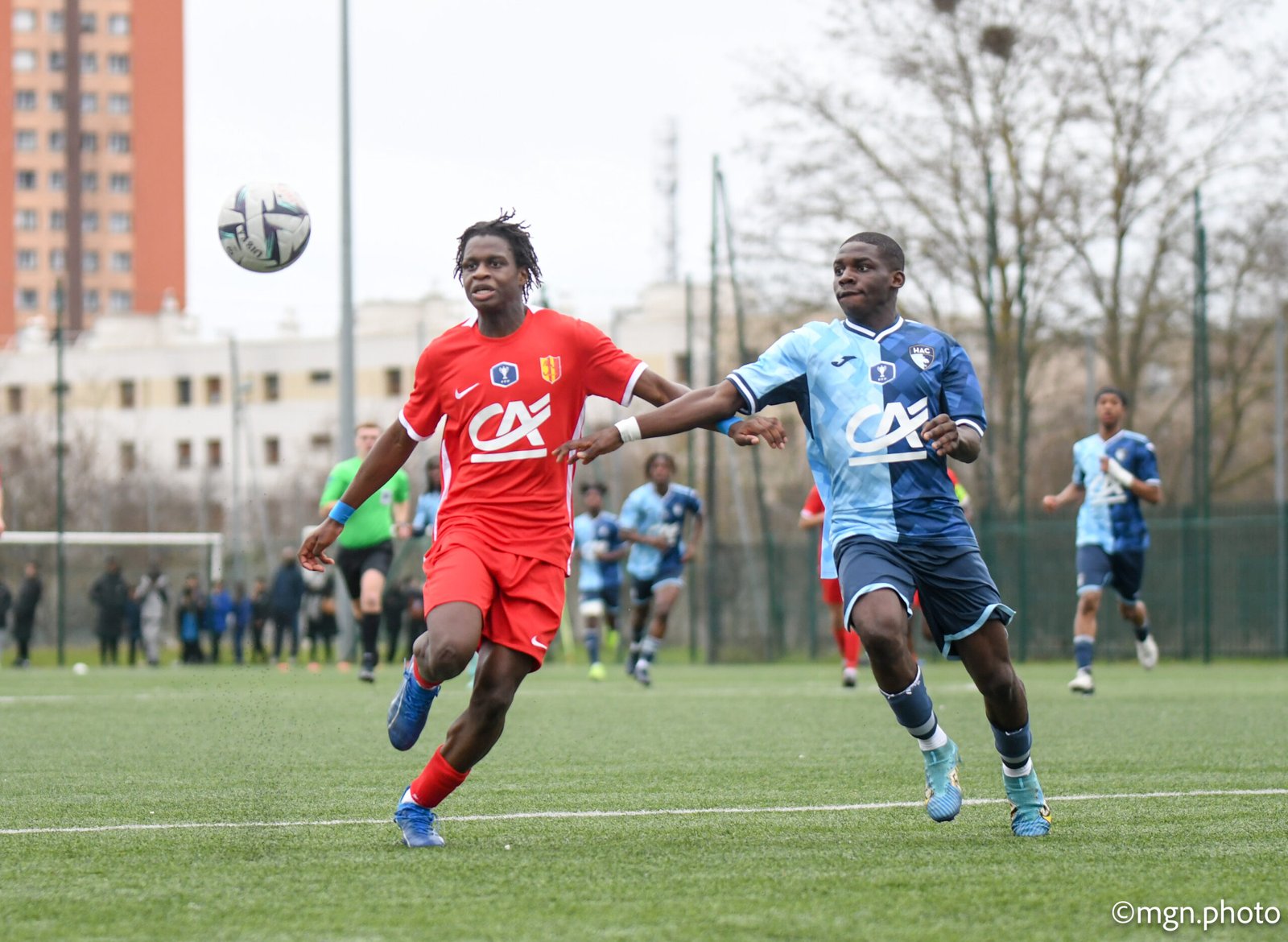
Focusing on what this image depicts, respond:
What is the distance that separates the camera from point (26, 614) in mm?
28359

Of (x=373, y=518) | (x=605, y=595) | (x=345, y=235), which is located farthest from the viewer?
(x=345, y=235)

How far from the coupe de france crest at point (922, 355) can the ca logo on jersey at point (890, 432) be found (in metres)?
0.12

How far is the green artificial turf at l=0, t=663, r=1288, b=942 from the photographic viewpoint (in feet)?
14.1

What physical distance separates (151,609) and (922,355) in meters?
26.3

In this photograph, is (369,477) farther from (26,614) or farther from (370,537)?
(26,614)

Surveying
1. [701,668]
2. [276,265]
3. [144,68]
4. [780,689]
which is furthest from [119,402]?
[276,265]

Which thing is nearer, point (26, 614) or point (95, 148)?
point (26, 614)

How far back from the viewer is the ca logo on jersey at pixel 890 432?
5.98 metres

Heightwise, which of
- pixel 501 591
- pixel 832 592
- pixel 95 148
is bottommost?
pixel 832 592

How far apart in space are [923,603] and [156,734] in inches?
243

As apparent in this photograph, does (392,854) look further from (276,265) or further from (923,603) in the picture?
(276,265)

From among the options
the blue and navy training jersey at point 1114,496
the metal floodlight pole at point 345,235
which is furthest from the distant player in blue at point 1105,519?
the metal floodlight pole at point 345,235

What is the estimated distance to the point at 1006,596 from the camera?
2431cm

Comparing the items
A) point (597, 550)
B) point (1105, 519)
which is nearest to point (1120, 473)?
point (1105, 519)
